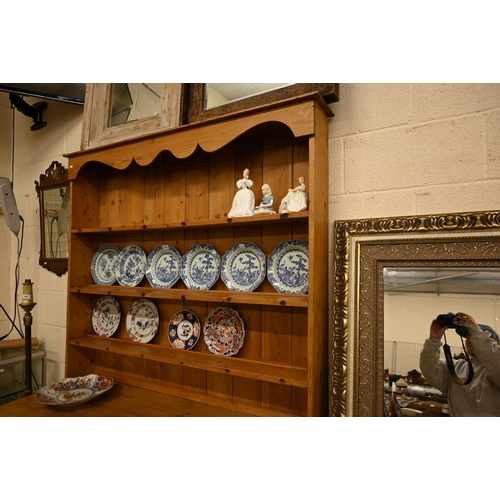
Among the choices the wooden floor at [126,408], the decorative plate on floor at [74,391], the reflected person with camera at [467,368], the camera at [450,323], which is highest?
the camera at [450,323]

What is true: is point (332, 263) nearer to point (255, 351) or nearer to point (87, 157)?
point (255, 351)

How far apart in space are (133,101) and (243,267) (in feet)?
2.97

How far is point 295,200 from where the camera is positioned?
116 centimetres

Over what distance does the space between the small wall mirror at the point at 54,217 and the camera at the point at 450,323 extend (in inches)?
73.8

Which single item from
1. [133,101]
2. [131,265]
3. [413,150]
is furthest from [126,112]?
[413,150]

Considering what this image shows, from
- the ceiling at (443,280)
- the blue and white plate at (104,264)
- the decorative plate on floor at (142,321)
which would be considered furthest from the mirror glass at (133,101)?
the ceiling at (443,280)

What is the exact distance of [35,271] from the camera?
2.08 meters

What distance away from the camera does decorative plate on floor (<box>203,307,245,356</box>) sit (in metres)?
1.36

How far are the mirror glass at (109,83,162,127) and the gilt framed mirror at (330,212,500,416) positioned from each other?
94 centimetres

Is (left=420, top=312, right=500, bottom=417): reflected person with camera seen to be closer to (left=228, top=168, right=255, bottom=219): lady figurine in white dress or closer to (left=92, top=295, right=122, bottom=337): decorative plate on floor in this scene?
(left=228, top=168, right=255, bottom=219): lady figurine in white dress

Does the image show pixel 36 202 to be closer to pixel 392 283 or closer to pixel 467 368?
pixel 392 283

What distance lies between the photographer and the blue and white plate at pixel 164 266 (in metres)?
1.51

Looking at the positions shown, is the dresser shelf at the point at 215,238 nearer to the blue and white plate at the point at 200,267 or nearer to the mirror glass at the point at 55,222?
the blue and white plate at the point at 200,267
